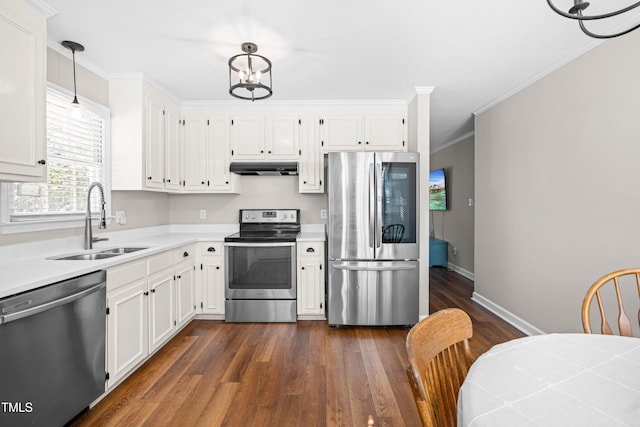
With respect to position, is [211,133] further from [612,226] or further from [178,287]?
[612,226]

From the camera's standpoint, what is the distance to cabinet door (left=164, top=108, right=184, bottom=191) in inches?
132

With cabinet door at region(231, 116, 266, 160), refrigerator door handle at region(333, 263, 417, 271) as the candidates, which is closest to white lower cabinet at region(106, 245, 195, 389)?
cabinet door at region(231, 116, 266, 160)

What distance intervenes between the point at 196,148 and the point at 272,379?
8.73 feet

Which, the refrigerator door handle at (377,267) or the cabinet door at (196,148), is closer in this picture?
the refrigerator door handle at (377,267)

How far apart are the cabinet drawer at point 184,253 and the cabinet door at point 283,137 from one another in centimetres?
134

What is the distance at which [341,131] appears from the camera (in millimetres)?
3654

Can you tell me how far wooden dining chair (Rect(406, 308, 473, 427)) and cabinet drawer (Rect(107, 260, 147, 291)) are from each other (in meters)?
1.95

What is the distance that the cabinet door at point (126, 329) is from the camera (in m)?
2.03

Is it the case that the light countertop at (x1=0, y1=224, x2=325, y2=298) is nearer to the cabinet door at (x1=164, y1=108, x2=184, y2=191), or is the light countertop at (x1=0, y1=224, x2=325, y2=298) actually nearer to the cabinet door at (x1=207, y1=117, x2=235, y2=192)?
the cabinet door at (x1=164, y1=108, x2=184, y2=191)

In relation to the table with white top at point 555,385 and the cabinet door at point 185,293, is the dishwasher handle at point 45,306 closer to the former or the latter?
the cabinet door at point 185,293

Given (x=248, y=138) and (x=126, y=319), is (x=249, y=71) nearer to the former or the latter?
(x=248, y=138)

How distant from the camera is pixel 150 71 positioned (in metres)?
2.88

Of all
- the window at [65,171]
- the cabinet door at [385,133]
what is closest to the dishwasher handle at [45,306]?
the window at [65,171]

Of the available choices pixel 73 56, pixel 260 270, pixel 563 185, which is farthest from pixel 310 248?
pixel 73 56
